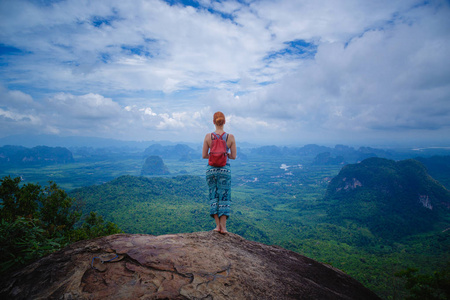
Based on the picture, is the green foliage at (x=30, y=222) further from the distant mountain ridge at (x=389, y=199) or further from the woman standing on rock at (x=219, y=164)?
the distant mountain ridge at (x=389, y=199)

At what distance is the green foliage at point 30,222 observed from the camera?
349 cm

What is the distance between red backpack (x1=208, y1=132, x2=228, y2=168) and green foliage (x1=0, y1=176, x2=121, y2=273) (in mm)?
3890

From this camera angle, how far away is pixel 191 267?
10.1ft

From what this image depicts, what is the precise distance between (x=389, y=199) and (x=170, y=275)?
300 ft

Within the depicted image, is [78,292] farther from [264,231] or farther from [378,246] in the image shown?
[378,246]

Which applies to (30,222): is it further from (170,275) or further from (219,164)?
(219,164)

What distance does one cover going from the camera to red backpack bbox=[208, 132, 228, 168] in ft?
14.5

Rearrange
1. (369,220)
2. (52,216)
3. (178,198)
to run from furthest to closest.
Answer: (178,198) → (369,220) → (52,216)

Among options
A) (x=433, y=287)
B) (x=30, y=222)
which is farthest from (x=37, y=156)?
(x=433, y=287)

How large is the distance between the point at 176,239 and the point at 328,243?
46703mm

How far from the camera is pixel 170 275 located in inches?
112

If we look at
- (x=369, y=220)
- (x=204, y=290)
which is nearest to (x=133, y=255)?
(x=204, y=290)

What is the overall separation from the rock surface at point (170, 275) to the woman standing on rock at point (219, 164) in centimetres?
87

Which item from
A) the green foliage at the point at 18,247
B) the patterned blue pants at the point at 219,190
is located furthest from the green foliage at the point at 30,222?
the patterned blue pants at the point at 219,190
